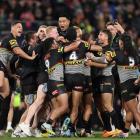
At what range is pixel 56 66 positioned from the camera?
15.9 m

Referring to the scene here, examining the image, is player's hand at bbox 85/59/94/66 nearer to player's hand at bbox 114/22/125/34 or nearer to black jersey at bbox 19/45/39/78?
player's hand at bbox 114/22/125/34

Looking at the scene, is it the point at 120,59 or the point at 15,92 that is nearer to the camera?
the point at 120,59

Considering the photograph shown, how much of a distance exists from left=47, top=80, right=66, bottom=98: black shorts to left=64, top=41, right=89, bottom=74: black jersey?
37 cm

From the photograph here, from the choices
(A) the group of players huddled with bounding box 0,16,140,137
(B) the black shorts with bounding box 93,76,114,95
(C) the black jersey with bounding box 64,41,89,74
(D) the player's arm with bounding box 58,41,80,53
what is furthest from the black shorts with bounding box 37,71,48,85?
(B) the black shorts with bounding box 93,76,114,95

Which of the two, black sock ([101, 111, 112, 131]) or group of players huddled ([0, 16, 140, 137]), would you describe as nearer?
group of players huddled ([0, 16, 140, 137])

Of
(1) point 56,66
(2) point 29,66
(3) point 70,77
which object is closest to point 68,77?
(3) point 70,77

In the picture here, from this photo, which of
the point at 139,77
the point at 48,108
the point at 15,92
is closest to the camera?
the point at 139,77

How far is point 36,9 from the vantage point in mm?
26156

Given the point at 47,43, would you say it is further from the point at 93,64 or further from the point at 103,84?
the point at 103,84

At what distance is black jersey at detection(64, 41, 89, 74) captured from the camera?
629 inches

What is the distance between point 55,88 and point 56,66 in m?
0.47

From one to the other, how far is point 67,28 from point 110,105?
191 cm

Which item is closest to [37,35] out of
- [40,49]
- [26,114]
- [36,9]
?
[40,49]

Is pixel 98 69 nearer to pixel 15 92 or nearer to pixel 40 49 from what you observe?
pixel 40 49
